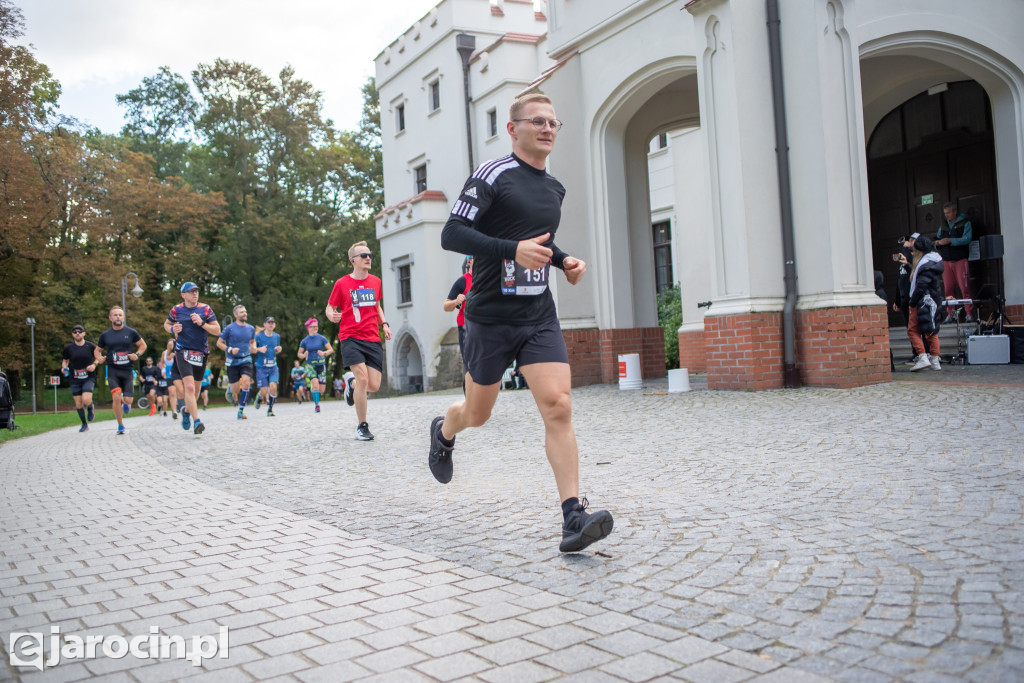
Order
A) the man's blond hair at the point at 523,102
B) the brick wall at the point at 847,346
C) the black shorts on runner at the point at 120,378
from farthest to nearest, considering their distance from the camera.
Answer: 1. the black shorts on runner at the point at 120,378
2. the brick wall at the point at 847,346
3. the man's blond hair at the point at 523,102

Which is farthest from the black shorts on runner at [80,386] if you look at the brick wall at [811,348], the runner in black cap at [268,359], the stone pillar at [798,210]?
the brick wall at [811,348]

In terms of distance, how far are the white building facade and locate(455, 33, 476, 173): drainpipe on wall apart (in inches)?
326

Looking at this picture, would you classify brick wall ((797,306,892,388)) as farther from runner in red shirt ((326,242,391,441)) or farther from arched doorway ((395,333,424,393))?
Answer: arched doorway ((395,333,424,393))

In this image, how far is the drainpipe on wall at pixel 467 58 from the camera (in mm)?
29203

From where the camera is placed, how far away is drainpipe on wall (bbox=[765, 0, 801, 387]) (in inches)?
489

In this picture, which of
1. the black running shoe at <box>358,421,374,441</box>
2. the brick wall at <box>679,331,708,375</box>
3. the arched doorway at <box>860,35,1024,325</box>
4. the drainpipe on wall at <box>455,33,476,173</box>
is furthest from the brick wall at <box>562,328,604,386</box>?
the drainpipe on wall at <box>455,33,476,173</box>

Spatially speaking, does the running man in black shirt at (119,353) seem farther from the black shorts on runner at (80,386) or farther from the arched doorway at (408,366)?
the arched doorway at (408,366)

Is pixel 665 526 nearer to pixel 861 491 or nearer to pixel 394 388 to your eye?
pixel 861 491

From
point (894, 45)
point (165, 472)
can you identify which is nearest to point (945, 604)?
point (165, 472)

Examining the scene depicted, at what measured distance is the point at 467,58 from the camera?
29688mm

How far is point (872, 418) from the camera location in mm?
8414

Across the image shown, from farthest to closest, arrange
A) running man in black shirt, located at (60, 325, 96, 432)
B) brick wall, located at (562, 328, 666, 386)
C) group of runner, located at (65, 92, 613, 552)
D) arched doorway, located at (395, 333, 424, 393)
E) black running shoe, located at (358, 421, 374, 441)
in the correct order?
arched doorway, located at (395, 333, 424, 393)
brick wall, located at (562, 328, 666, 386)
running man in black shirt, located at (60, 325, 96, 432)
black running shoe, located at (358, 421, 374, 441)
group of runner, located at (65, 92, 613, 552)

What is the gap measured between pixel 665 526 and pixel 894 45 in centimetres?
1193

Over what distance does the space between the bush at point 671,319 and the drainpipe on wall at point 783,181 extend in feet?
26.8
